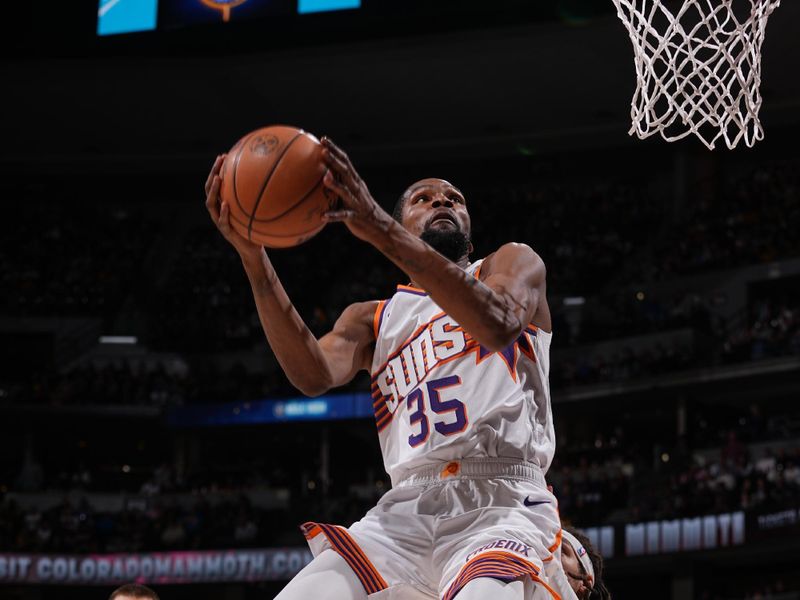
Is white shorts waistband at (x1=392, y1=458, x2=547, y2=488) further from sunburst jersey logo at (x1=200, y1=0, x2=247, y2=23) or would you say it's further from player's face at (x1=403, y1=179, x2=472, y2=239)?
sunburst jersey logo at (x1=200, y1=0, x2=247, y2=23)

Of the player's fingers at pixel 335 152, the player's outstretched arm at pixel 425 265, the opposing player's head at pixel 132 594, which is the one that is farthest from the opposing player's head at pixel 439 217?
the opposing player's head at pixel 132 594

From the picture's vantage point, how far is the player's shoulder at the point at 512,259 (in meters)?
3.47

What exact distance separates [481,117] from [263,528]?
9865 mm

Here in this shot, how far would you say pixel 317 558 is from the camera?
3.37 m

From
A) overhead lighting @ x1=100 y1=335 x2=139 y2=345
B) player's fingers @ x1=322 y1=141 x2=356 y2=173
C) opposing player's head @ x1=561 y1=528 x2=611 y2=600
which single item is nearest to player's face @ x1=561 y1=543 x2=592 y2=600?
opposing player's head @ x1=561 y1=528 x2=611 y2=600

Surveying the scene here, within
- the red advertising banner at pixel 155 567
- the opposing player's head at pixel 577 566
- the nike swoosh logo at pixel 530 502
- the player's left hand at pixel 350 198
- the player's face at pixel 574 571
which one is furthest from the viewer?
A: the red advertising banner at pixel 155 567

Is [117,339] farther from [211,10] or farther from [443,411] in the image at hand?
[443,411]

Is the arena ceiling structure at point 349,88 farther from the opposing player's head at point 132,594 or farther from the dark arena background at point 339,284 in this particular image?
the opposing player's head at point 132,594

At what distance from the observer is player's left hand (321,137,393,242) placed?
2949 mm

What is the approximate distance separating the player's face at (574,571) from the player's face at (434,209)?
3.98 feet

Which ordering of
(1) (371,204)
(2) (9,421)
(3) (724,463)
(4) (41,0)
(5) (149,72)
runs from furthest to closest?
(2) (9,421)
(5) (149,72)
(4) (41,0)
(3) (724,463)
(1) (371,204)

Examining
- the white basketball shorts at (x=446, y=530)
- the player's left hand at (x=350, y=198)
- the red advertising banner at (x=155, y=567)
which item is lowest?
the red advertising banner at (x=155, y=567)

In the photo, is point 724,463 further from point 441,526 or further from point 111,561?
point 441,526

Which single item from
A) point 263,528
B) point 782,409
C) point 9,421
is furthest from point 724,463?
point 9,421
